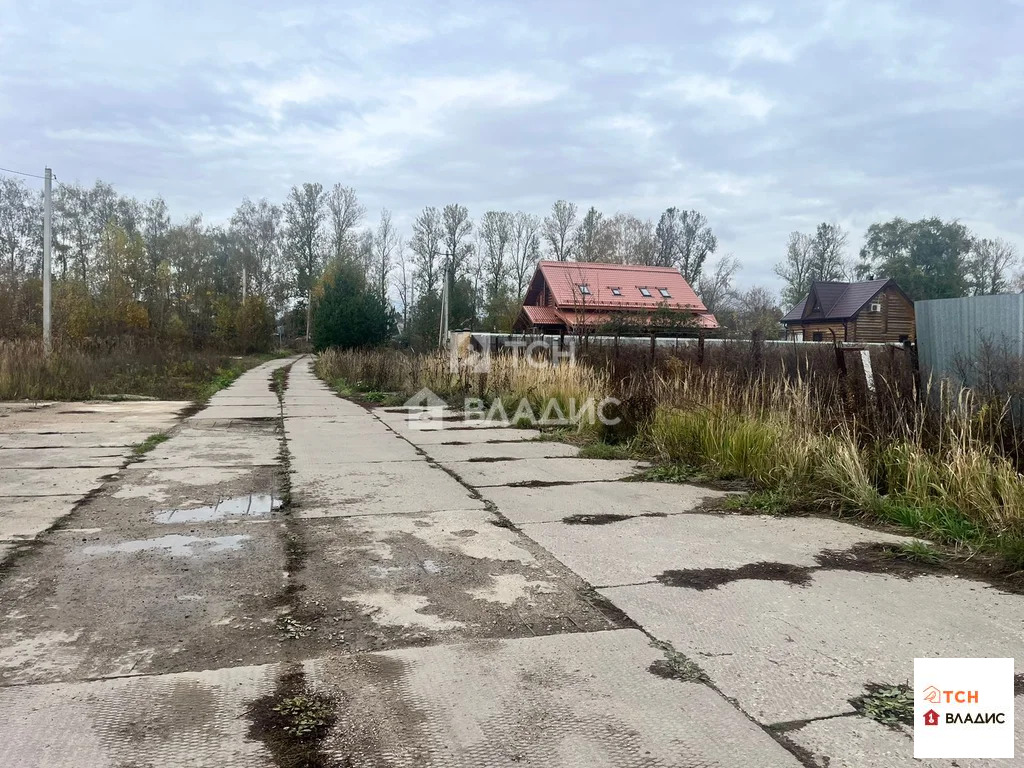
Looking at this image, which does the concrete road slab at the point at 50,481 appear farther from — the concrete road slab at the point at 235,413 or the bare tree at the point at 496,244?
the bare tree at the point at 496,244

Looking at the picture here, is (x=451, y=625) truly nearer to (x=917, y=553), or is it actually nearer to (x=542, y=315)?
(x=917, y=553)

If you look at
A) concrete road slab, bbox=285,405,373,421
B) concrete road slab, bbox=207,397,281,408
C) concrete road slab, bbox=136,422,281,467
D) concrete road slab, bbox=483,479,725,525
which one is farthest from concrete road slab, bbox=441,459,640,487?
concrete road slab, bbox=207,397,281,408

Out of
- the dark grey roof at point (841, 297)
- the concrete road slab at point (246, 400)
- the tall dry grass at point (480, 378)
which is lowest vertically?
the concrete road slab at point (246, 400)

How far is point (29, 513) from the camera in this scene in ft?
18.1

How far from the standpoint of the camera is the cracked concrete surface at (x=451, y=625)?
2.42m

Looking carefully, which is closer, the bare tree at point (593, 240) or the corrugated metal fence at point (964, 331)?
the corrugated metal fence at point (964, 331)

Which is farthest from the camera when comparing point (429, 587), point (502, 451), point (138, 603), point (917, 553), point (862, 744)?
point (502, 451)

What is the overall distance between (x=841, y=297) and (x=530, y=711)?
43.1 m

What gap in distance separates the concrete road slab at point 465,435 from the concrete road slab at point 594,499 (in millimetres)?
3308

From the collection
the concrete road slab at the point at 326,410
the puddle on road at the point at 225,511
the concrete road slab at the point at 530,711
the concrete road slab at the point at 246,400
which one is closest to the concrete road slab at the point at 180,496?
the puddle on road at the point at 225,511

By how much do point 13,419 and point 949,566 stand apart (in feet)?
42.7

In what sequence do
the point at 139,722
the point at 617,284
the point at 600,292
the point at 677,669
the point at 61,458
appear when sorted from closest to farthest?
the point at 139,722 → the point at 677,669 → the point at 61,458 → the point at 600,292 → the point at 617,284

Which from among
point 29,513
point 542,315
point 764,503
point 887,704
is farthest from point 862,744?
point 542,315

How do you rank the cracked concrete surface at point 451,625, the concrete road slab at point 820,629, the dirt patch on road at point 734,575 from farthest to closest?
1. the dirt patch on road at point 734,575
2. the concrete road slab at point 820,629
3. the cracked concrete surface at point 451,625
